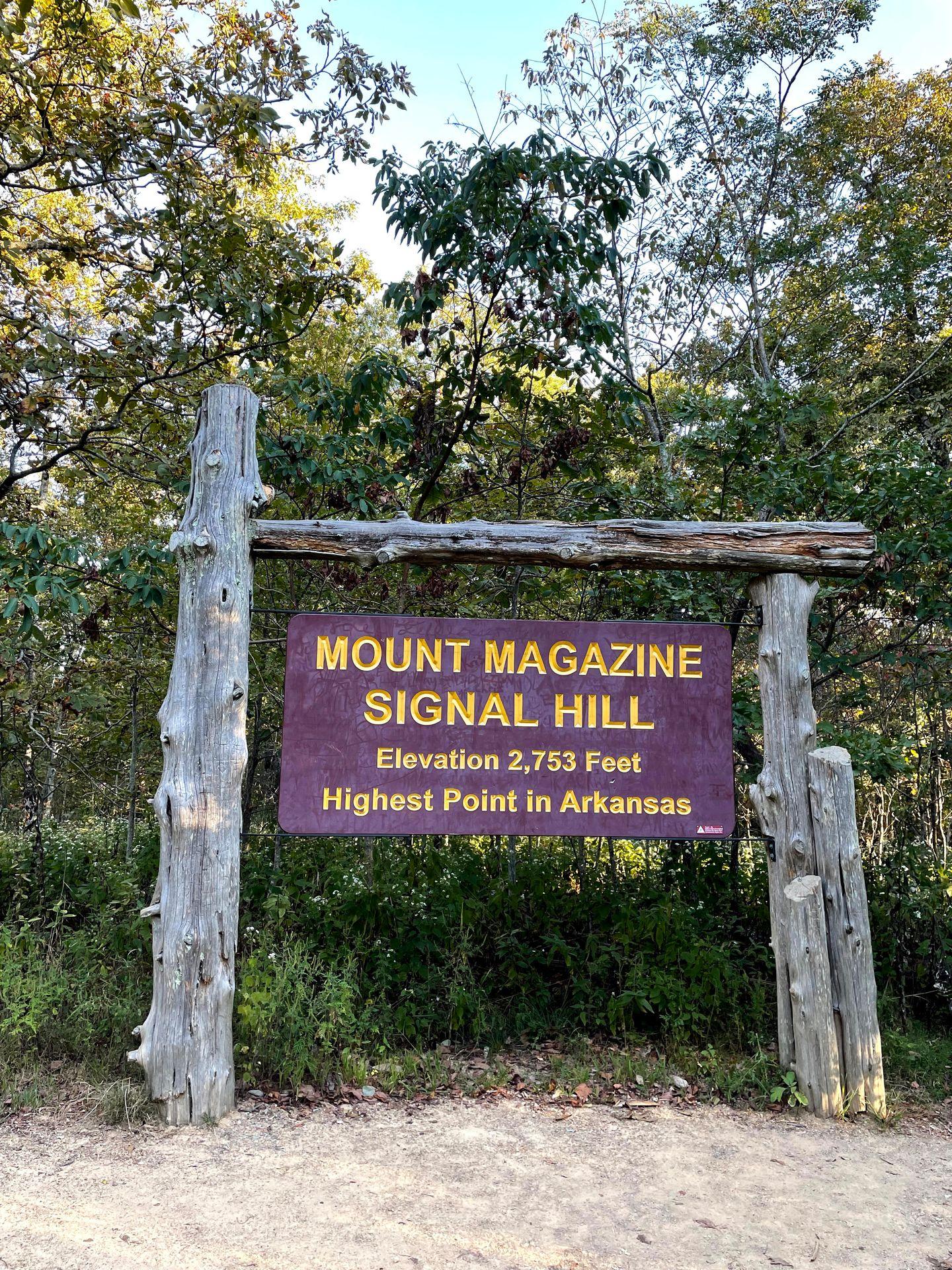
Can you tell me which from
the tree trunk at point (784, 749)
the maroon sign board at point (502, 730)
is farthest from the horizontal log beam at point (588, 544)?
the maroon sign board at point (502, 730)

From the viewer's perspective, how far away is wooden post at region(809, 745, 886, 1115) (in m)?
4.40

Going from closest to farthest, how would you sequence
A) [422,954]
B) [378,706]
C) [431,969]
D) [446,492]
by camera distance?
1. [378,706]
2. [431,969]
3. [422,954]
4. [446,492]

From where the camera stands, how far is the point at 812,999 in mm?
4453

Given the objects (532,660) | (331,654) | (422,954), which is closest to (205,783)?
(331,654)

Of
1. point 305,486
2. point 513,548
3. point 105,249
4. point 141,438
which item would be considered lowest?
point 513,548

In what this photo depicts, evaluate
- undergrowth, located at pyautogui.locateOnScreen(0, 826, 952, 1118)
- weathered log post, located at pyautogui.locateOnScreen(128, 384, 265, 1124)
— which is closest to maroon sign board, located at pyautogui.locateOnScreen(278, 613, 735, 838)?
weathered log post, located at pyautogui.locateOnScreen(128, 384, 265, 1124)

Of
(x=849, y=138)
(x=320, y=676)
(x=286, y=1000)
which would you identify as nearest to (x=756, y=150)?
(x=849, y=138)

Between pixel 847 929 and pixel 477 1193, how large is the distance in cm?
223

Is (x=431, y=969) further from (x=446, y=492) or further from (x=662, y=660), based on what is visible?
(x=446, y=492)

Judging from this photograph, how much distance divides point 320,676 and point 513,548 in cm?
124

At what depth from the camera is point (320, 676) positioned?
4.79 meters

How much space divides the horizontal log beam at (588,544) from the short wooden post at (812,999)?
1731 mm

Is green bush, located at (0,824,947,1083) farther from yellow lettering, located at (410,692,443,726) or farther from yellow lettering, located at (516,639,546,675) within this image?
yellow lettering, located at (516,639,546,675)

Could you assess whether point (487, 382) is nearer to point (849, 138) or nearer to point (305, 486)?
point (305, 486)
